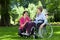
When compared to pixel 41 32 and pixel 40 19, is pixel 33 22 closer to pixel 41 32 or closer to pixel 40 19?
pixel 40 19

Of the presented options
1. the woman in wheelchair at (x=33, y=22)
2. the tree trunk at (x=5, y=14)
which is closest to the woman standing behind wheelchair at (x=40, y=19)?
the woman in wheelchair at (x=33, y=22)

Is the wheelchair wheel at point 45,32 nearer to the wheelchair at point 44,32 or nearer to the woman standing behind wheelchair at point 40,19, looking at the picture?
the wheelchair at point 44,32

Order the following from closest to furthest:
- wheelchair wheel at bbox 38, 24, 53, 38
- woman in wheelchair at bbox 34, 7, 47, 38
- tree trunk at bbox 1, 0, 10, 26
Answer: woman in wheelchair at bbox 34, 7, 47, 38 → wheelchair wheel at bbox 38, 24, 53, 38 → tree trunk at bbox 1, 0, 10, 26

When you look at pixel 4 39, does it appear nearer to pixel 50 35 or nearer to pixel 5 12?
pixel 50 35

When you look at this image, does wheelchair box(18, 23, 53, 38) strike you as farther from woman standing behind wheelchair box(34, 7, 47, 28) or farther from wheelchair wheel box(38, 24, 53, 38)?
woman standing behind wheelchair box(34, 7, 47, 28)

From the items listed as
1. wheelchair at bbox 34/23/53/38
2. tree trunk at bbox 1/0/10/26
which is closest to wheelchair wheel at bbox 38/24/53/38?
wheelchair at bbox 34/23/53/38

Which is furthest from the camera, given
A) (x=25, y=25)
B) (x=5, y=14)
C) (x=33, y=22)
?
(x=5, y=14)

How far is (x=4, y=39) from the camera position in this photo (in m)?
10.6

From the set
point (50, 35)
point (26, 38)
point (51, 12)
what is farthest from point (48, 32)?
point (51, 12)

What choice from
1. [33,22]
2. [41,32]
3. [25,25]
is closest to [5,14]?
[25,25]

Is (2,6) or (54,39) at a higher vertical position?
(2,6)

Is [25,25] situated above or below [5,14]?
below

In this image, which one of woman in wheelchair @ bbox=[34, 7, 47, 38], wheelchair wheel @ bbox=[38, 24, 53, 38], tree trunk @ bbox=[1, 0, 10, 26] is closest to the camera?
woman in wheelchair @ bbox=[34, 7, 47, 38]

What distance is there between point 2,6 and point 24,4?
19.4 ft
